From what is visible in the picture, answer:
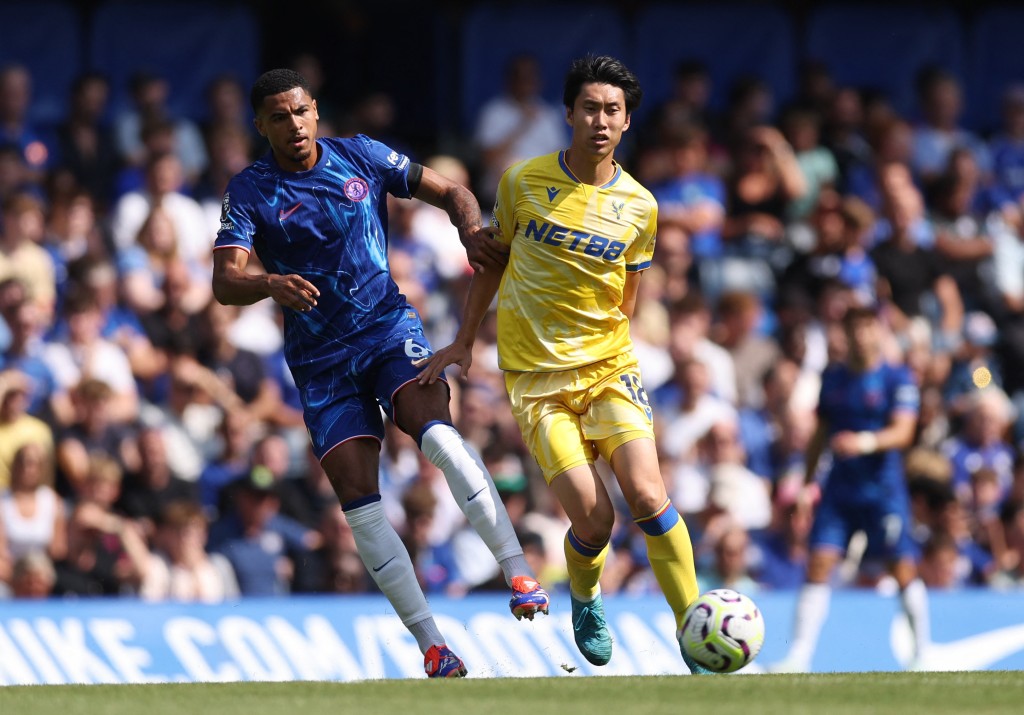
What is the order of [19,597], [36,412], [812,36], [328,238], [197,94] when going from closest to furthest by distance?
[328,238], [19,597], [36,412], [197,94], [812,36]

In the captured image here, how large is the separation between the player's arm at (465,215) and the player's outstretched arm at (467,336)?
0.06 meters

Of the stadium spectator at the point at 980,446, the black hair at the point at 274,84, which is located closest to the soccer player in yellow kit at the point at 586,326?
the black hair at the point at 274,84

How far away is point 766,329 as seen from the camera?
15445mm

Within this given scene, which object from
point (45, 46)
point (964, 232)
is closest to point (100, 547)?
point (45, 46)

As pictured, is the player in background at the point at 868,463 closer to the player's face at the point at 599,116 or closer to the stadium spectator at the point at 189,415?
the stadium spectator at the point at 189,415

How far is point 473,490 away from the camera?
8672 mm

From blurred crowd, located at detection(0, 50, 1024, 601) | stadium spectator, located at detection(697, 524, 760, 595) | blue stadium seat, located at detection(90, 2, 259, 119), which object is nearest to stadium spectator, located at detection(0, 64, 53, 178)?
blurred crowd, located at detection(0, 50, 1024, 601)

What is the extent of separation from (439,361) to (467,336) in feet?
1.00

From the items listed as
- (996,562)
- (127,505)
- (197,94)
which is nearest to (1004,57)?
(996,562)

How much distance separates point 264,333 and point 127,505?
210 centimetres

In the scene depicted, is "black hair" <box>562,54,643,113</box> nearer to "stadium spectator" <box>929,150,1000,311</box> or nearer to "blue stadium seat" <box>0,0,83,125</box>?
"stadium spectator" <box>929,150,1000,311</box>

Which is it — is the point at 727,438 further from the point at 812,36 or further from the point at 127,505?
the point at 812,36

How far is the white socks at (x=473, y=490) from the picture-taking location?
339 inches

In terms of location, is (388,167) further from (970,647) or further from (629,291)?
(970,647)
